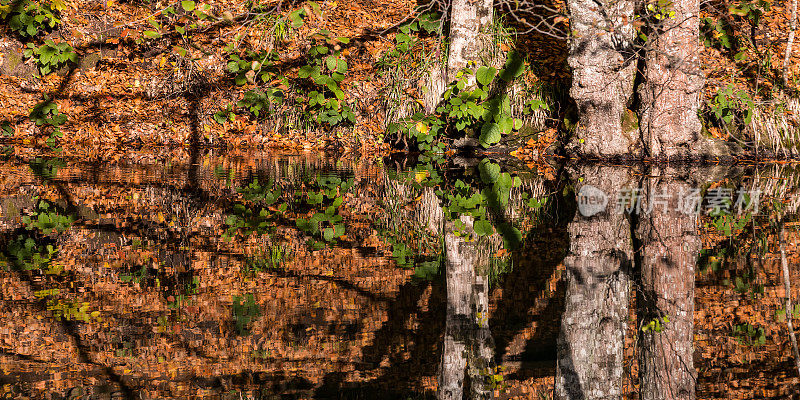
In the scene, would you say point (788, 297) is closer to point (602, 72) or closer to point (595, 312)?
point (595, 312)

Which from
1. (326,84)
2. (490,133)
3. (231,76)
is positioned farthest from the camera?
(231,76)

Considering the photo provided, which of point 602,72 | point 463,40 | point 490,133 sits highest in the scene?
point 463,40

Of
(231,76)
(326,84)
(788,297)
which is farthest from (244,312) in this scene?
(231,76)

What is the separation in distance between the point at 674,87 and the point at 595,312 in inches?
229

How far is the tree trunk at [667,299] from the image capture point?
279cm

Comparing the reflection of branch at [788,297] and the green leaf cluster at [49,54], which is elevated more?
the green leaf cluster at [49,54]

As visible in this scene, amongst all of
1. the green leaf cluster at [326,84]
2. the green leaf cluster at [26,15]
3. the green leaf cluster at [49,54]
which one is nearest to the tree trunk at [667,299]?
the green leaf cluster at [326,84]

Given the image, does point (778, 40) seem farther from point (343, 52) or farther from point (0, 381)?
point (0, 381)

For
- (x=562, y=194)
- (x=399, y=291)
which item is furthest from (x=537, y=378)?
(x=562, y=194)

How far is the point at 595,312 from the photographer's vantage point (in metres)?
3.27

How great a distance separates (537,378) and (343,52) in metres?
8.63

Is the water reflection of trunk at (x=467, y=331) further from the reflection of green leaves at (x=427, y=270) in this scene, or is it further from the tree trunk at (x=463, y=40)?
→ the tree trunk at (x=463, y=40)

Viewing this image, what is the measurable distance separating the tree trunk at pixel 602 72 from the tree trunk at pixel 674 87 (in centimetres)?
23

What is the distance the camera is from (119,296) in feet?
10.9
